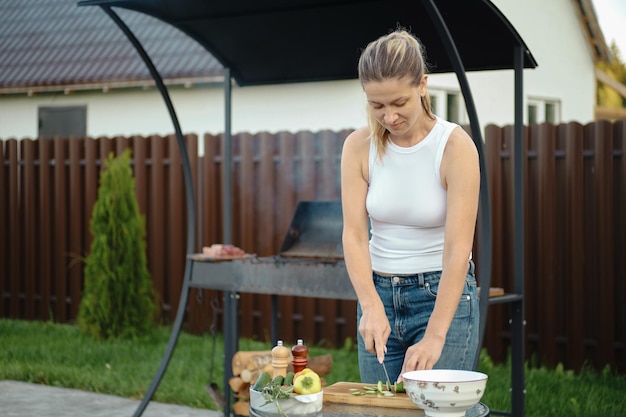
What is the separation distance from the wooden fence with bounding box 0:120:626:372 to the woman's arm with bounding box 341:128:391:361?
9.53ft

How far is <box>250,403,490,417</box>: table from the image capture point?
2.68 meters

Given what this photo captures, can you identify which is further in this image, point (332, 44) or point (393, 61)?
point (332, 44)

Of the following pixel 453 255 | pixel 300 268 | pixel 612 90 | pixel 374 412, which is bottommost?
pixel 374 412

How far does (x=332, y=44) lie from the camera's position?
5742 millimetres

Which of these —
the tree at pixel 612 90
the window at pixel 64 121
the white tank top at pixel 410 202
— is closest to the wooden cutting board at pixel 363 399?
the white tank top at pixel 410 202

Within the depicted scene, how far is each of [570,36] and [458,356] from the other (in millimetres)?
14897

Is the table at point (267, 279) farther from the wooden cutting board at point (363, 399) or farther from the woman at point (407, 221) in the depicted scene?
the wooden cutting board at point (363, 399)

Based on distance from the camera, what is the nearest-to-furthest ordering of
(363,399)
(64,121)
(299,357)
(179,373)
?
(363,399) → (299,357) → (179,373) → (64,121)

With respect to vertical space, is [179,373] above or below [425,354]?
below

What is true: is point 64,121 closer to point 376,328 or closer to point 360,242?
point 360,242

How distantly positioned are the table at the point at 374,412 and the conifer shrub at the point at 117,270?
6.50 m

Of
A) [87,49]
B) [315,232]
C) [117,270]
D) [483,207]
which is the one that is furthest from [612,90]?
[483,207]

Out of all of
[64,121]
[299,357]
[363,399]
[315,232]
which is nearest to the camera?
[363,399]

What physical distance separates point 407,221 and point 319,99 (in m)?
9.37
